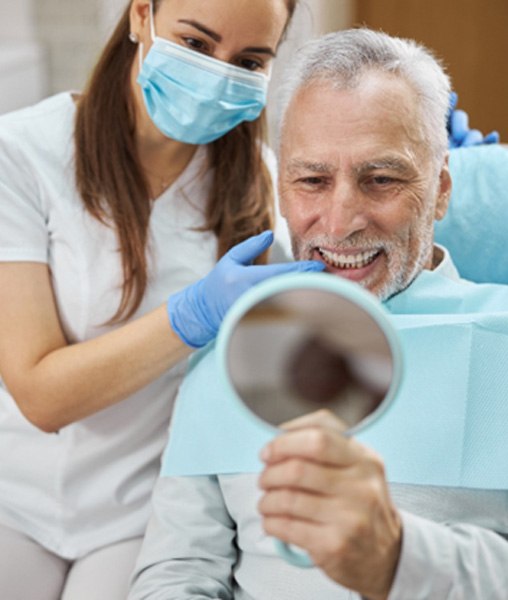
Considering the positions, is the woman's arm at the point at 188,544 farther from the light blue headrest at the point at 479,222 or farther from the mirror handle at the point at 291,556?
the light blue headrest at the point at 479,222

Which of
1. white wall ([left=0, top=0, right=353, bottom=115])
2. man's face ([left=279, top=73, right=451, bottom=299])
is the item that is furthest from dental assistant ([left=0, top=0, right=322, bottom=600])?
white wall ([left=0, top=0, right=353, bottom=115])

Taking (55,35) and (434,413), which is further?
(55,35)

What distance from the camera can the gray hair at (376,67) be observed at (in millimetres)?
1303

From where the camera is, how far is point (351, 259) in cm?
131

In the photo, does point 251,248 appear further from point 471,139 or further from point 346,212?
point 471,139

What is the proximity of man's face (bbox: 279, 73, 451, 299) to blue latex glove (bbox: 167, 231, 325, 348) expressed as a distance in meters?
0.06

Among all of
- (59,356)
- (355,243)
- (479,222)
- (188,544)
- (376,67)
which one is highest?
(376,67)

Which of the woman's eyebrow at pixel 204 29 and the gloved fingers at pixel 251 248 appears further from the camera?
the woman's eyebrow at pixel 204 29

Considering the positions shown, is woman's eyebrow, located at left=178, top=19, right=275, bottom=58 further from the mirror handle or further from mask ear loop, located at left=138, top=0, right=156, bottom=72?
the mirror handle

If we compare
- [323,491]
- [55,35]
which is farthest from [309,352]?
[55,35]

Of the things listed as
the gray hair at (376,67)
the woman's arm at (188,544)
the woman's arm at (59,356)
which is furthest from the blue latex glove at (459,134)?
the woman's arm at (188,544)

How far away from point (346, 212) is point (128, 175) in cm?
53

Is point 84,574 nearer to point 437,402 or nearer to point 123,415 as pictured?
point 123,415

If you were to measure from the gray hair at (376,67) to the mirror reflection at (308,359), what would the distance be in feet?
1.93
